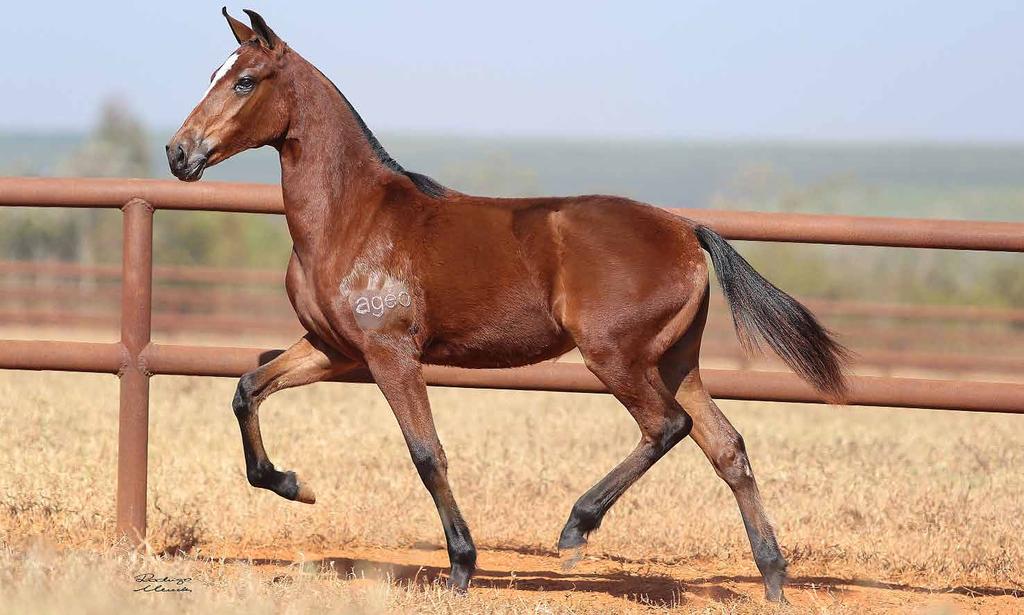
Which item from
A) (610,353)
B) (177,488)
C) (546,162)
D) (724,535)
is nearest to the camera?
(610,353)

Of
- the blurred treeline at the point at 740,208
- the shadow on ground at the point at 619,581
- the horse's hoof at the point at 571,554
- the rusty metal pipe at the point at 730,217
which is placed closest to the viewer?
the horse's hoof at the point at 571,554

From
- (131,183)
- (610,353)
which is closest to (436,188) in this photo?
(610,353)

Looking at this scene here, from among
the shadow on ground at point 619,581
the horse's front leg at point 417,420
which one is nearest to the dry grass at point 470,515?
the shadow on ground at point 619,581

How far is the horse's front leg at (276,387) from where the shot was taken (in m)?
4.77

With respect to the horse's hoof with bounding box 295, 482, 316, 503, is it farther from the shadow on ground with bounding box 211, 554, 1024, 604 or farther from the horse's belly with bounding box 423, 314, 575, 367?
the horse's belly with bounding box 423, 314, 575, 367

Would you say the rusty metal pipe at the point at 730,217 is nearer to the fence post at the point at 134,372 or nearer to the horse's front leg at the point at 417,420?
the fence post at the point at 134,372

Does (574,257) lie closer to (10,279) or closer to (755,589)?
(755,589)

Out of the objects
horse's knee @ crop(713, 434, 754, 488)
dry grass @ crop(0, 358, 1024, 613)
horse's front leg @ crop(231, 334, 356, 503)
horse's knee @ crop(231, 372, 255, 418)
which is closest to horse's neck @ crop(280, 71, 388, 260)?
horse's front leg @ crop(231, 334, 356, 503)

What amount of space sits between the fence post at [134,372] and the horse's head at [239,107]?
51cm

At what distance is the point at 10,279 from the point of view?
2389 centimetres

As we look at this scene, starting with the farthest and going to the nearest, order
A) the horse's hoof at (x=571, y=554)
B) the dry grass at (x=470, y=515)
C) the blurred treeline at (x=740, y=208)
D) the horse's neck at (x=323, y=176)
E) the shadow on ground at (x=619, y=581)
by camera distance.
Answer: the blurred treeline at (x=740, y=208), the shadow on ground at (x=619, y=581), the horse's neck at (x=323, y=176), the horse's hoof at (x=571, y=554), the dry grass at (x=470, y=515)

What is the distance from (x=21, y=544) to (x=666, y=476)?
126 inches

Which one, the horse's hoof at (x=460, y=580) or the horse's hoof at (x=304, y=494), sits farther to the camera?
the horse's hoof at (x=304, y=494)

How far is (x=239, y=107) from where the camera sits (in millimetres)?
4551
